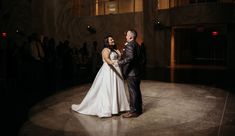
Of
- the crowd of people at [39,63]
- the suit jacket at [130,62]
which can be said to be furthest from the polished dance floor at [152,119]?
the crowd of people at [39,63]

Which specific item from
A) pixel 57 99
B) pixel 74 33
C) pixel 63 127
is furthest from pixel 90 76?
pixel 74 33

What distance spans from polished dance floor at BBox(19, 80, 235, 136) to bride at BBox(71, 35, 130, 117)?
24 cm

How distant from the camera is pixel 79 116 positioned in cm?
772

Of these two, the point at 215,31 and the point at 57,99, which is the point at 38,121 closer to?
the point at 57,99

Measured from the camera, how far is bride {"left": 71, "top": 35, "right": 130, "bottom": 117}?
297 inches

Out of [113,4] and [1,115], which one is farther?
[113,4]

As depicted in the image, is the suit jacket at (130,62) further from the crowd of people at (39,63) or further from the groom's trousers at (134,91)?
the crowd of people at (39,63)

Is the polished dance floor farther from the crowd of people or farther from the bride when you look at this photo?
the crowd of people

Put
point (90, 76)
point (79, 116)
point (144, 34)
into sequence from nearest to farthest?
point (79, 116)
point (90, 76)
point (144, 34)

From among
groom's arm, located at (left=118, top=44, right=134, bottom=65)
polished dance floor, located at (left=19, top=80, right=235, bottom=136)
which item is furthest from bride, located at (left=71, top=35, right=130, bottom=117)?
groom's arm, located at (left=118, top=44, right=134, bottom=65)

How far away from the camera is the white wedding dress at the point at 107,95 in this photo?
24.7ft

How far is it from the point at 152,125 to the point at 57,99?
4.07 m

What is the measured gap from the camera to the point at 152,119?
7352 millimetres

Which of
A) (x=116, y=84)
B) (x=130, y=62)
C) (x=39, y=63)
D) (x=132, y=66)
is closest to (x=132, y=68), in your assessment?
(x=132, y=66)
